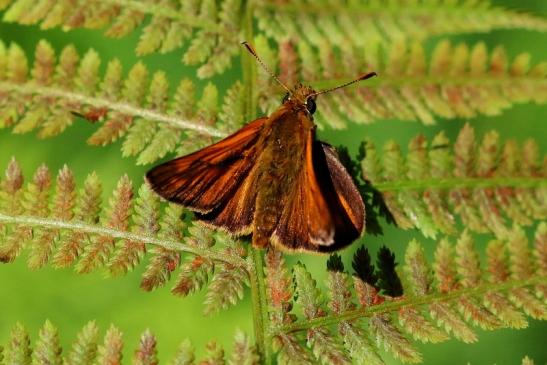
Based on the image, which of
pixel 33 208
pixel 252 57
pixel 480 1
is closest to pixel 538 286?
pixel 480 1

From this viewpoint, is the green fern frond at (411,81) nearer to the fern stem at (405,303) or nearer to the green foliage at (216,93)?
the green foliage at (216,93)

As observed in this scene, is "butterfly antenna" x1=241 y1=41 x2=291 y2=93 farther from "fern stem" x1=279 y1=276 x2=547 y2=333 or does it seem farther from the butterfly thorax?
"fern stem" x1=279 y1=276 x2=547 y2=333

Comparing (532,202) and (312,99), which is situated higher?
(312,99)

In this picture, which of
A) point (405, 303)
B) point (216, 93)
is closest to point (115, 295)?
point (216, 93)

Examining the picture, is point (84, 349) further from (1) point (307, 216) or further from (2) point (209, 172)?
(1) point (307, 216)

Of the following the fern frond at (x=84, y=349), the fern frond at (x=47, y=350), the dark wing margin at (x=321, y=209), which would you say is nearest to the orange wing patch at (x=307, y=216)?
the dark wing margin at (x=321, y=209)

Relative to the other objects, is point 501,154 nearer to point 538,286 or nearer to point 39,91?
point 538,286

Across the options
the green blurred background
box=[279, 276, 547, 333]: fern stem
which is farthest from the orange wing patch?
the green blurred background
